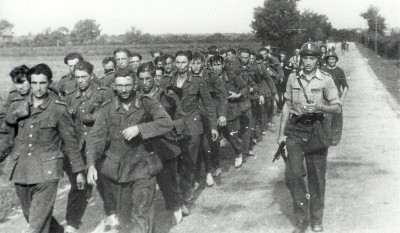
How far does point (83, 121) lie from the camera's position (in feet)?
19.7

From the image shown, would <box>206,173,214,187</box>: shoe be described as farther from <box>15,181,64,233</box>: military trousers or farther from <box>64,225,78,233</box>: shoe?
<box>15,181,64,233</box>: military trousers

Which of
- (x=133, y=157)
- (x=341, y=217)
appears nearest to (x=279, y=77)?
(x=341, y=217)

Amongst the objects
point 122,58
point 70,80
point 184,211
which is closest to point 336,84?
point 122,58

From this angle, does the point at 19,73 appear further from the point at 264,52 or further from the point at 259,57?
the point at 264,52

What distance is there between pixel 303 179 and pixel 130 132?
1.99 meters

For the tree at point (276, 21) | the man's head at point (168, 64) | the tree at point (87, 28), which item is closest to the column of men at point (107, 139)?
the man's head at point (168, 64)

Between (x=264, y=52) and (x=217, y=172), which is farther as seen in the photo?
(x=264, y=52)

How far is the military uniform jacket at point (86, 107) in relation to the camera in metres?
5.97

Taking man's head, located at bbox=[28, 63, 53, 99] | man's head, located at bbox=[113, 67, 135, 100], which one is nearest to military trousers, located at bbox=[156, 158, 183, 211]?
man's head, located at bbox=[113, 67, 135, 100]

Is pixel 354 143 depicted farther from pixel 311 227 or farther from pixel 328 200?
pixel 311 227

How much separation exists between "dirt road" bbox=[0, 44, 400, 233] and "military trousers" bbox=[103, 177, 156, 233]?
1054 mm

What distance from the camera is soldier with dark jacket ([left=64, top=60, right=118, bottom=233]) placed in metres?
5.93

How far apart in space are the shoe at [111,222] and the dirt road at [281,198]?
Answer: 10 cm

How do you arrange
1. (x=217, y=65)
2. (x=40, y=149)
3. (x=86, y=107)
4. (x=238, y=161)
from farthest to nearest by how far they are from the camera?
(x=238, y=161) < (x=217, y=65) < (x=86, y=107) < (x=40, y=149)
